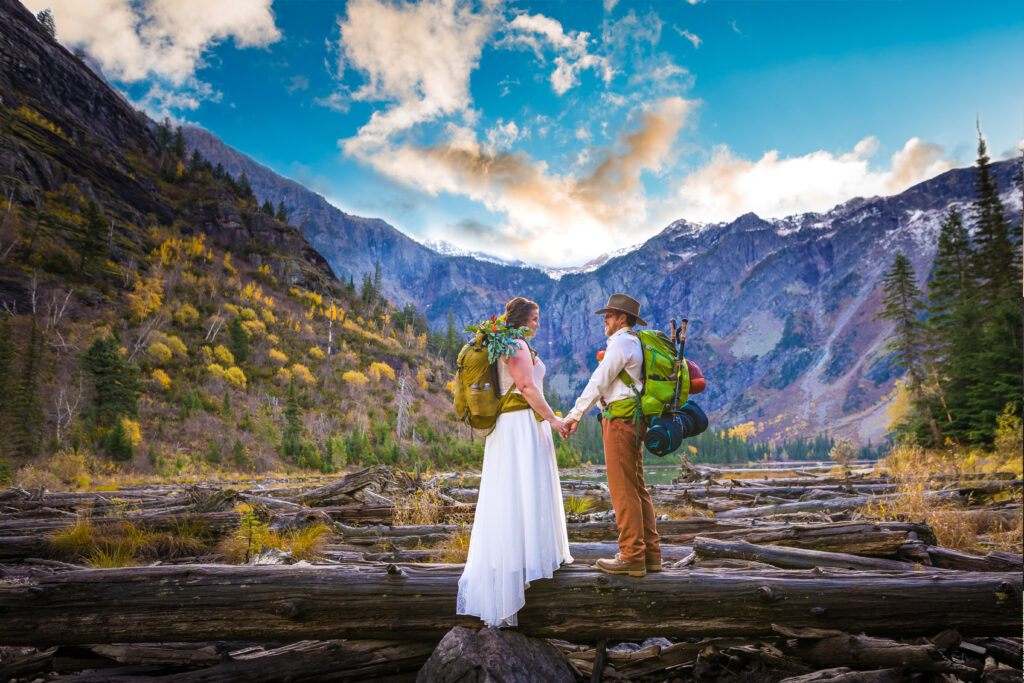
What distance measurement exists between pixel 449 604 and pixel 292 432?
4050 centimetres

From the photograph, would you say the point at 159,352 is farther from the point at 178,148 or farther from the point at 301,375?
the point at 178,148

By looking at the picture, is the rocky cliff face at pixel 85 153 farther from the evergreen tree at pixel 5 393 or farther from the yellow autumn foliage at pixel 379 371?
the yellow autumn foliage at pixel 379 371

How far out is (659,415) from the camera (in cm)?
384

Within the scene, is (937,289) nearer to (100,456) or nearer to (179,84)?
(100,456)

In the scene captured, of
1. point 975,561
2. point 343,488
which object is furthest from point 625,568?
point 343,488

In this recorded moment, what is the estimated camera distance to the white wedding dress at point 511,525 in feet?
12.4

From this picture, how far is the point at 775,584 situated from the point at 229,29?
68431 millimetres

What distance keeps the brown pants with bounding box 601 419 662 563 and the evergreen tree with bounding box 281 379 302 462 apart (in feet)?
127

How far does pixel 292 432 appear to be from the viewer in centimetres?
3997

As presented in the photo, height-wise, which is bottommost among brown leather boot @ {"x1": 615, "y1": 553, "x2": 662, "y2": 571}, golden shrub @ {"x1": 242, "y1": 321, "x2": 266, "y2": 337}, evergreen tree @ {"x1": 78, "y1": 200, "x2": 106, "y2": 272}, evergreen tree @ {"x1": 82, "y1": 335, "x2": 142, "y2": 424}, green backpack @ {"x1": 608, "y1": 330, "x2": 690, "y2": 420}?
brown leather boot @ {"x1": 615, "y1": 553, "x2": 662, "y2": 571}

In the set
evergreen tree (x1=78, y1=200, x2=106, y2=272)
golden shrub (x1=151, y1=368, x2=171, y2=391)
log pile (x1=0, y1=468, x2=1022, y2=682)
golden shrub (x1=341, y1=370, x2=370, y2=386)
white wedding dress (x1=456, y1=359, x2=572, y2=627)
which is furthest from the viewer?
golden shrub (x1=341, y1=370, x2=370, y2=386)

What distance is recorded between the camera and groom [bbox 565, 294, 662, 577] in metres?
3.91

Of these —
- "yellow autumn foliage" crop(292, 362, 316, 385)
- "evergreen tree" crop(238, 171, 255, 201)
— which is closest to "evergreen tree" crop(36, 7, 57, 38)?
"evergreen tree" crop(238, 171, 255, 201)

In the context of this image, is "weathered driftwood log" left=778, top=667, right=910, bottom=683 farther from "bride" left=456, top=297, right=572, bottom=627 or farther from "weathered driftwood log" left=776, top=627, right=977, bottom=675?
"bride" left=456, top=297, right=572, bottom=627
